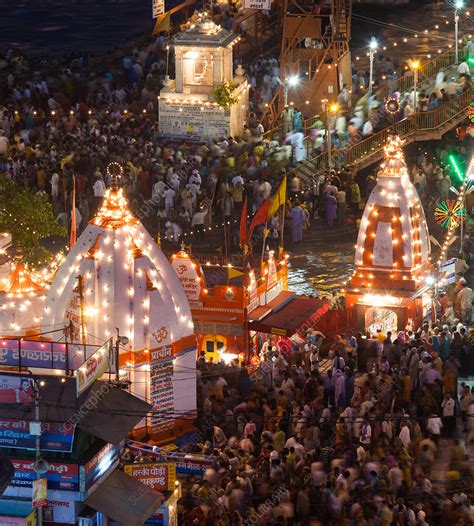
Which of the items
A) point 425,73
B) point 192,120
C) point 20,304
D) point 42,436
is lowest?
point 42,436

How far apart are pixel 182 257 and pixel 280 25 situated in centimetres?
2247

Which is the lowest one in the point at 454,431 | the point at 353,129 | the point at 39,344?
the point at 454,431

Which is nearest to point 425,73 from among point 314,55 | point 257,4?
point 314,55

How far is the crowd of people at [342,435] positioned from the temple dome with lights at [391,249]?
136cm

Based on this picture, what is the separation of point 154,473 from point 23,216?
29.1 feet

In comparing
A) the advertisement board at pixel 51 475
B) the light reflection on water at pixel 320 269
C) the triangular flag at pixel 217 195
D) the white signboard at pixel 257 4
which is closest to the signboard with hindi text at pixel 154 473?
the advertisement board at pixel 51 475

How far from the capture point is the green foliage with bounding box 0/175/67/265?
33094mm

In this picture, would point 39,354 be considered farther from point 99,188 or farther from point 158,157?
point 158,157

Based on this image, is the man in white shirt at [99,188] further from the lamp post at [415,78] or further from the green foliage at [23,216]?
the green foliage at [23,216]

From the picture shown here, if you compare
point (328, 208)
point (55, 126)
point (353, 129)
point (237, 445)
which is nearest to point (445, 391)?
point (237, 445)

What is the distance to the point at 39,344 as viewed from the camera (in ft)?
84.1

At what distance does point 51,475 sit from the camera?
24.4 meters

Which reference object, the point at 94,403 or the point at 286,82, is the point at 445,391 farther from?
the point at 286,82

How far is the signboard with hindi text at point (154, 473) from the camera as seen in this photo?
83.7 feet
